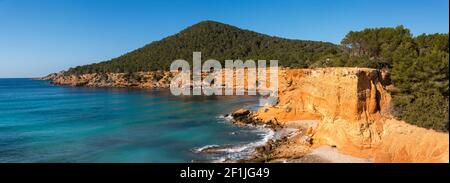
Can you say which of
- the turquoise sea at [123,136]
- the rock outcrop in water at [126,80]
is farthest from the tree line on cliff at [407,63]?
the rock outcrop in water at [126,80]

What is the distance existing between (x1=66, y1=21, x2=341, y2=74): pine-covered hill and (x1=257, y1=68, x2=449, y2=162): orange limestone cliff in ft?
267

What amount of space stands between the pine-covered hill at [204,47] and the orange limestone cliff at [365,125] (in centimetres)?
8125

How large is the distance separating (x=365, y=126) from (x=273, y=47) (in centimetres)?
9889

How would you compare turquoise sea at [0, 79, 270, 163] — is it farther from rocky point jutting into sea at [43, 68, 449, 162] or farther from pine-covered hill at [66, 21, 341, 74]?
pine-covered hill at [66, 21, 341, 74]

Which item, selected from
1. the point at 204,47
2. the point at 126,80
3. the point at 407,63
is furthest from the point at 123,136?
the point at 204,47

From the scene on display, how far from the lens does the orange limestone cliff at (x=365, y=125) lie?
733 inches

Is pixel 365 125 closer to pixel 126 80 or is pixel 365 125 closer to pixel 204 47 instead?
pixel 126 80

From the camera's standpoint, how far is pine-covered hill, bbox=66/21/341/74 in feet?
383

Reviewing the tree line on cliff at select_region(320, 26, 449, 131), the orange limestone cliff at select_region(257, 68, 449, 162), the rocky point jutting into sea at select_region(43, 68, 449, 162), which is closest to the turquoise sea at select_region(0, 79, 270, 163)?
the rocky point jutting into sea at select_region(43, 68, 449, 162)

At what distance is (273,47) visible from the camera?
393 feet

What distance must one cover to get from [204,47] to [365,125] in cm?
10947

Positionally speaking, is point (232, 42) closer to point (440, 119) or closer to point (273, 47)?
point (273, 47)
